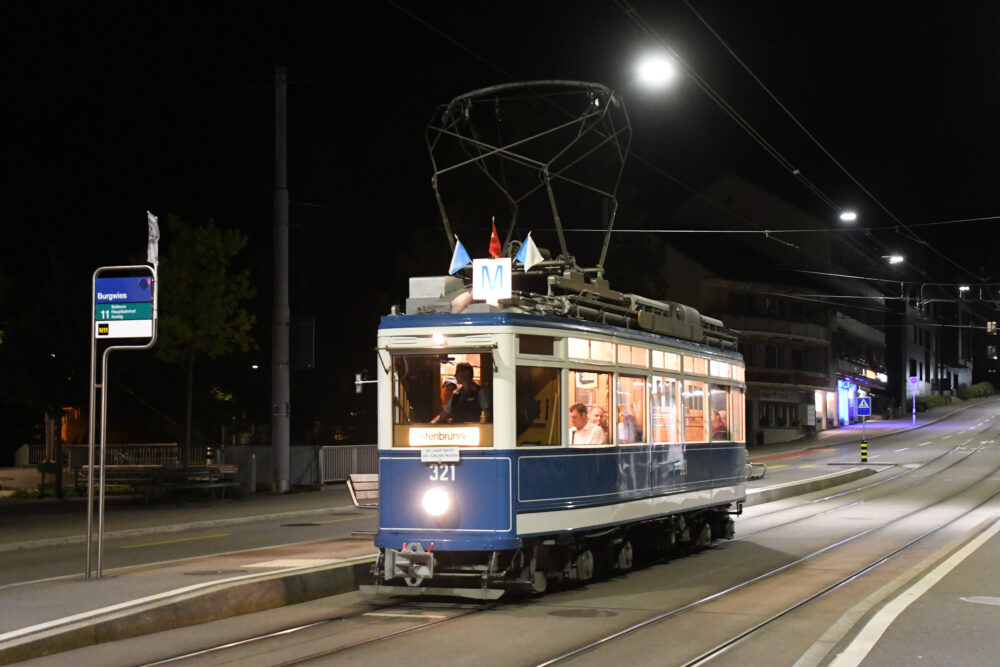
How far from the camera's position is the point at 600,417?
12.6 metres

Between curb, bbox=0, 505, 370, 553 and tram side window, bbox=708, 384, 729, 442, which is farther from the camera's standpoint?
curb, bbox=0, 505, 370, 553

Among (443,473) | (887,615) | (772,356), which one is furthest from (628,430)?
(772,356)

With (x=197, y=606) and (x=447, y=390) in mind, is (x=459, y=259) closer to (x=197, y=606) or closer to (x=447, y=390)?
(x=447, y=390)

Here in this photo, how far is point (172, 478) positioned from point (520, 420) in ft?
59.1

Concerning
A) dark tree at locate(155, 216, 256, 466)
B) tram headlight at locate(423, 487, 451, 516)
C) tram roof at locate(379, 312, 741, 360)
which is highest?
dark tree at locate(155, 216, 256, 466)

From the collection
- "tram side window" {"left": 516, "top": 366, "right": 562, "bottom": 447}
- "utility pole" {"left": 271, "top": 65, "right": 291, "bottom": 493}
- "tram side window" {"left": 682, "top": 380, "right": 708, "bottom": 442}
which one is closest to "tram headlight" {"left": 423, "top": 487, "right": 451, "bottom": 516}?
"tram side window" {"left": 516, "top": 366, "right": 562, "bottom": 447}

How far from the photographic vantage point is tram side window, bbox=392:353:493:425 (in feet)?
37.6

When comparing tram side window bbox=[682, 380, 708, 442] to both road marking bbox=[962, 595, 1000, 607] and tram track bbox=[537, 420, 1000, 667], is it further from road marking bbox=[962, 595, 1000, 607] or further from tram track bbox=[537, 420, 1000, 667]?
road marking bbox=[962, 595, 1000, 607]

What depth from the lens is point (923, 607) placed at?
425 inches

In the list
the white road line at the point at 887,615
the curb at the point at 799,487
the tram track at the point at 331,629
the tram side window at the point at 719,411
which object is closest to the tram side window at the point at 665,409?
the tram side window at the point at 719,411

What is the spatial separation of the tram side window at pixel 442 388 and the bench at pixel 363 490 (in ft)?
23.4

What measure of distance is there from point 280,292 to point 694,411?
52.4ft

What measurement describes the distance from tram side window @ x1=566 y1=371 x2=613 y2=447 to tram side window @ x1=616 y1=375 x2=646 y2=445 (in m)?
0.31

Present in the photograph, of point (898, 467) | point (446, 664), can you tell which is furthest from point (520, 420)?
point (898, 467)
